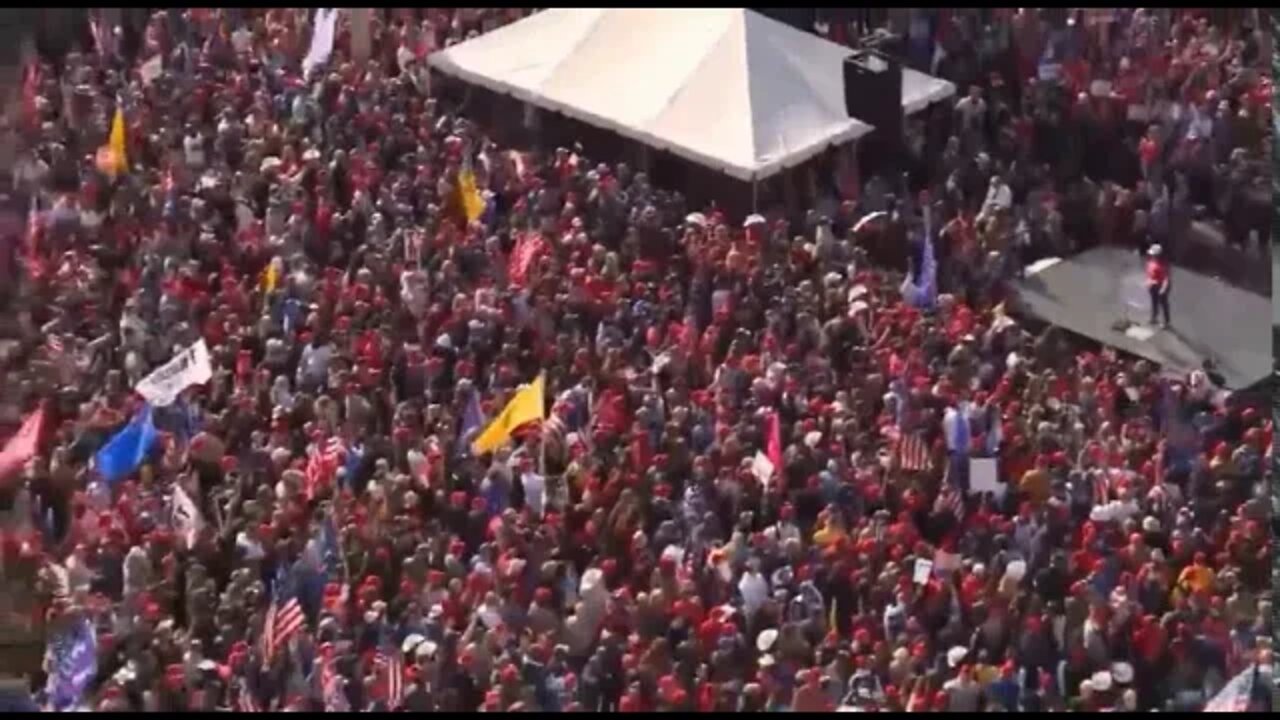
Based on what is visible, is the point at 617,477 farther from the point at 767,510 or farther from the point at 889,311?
the point at 889,311

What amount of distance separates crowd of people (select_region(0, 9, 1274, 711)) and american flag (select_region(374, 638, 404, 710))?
0.14m

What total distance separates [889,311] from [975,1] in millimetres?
7691

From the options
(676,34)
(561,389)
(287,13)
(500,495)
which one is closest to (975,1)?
(676,34)

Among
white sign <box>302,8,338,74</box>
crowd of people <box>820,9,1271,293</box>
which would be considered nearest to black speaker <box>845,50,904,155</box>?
crowd of people <box>820,9,1271,293</box>

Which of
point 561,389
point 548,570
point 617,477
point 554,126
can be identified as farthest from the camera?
point 554,126

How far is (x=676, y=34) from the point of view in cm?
2870

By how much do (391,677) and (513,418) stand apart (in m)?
3.45

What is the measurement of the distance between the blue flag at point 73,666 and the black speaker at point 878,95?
1148cm

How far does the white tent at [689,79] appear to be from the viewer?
1076 inches

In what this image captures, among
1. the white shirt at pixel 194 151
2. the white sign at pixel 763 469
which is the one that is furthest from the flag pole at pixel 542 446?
the white shirt at pixel 194 151

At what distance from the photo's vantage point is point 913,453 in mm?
21125

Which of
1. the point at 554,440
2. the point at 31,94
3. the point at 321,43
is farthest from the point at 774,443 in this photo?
the point at 31,94

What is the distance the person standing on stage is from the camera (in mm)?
25062

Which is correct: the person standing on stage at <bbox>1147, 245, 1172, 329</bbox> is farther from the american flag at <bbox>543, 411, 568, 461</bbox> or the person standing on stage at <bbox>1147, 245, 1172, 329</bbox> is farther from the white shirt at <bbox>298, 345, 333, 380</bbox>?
the white shirt at <bbox>298, 345, 333, 380</bbox>
